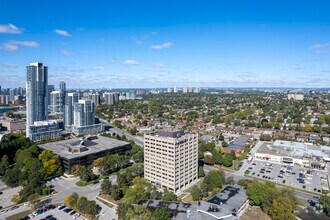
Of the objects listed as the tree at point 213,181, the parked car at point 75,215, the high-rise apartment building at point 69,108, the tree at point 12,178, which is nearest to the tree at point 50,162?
the tree at point 12,178

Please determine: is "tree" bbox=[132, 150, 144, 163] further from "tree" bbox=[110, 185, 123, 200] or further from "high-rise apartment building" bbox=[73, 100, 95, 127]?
"high-rise apartment building" bbox=[73, 100, 95, 127]

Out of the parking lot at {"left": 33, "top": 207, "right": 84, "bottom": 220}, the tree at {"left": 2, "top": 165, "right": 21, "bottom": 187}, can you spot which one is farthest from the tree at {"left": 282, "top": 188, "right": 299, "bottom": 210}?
the tree at {"left": 2, "top": 165, "right": 21, "bottom": 187}

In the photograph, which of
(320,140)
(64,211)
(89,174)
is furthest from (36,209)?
(320,140)

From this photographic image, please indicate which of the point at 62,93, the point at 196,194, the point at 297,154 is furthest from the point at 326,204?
the point at 62,93

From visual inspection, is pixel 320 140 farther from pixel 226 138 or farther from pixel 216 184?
pixel 216 184

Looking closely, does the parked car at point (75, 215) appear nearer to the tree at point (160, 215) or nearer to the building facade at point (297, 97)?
the tree at point (160, 215)

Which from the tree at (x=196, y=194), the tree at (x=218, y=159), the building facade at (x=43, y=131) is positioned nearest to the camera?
the tree at (x=196, y=194)

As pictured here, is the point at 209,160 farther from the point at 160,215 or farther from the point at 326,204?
the point at 160,215
